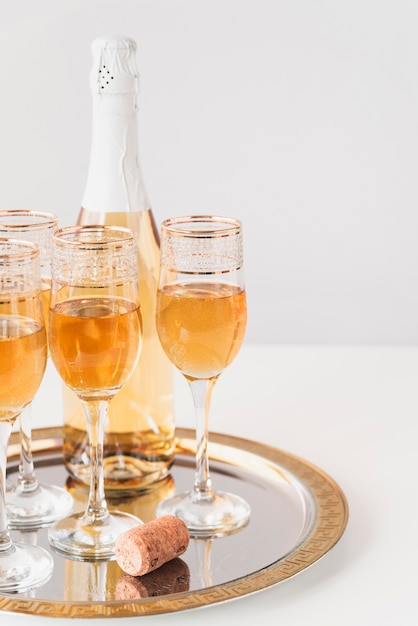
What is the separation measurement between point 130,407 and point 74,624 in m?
0.46

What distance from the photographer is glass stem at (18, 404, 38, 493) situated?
1527 millimetres

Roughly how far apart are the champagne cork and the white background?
5.94 ft

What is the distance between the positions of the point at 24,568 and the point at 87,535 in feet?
0.40

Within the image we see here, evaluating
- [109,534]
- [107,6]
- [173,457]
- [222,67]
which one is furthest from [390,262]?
[109,534]

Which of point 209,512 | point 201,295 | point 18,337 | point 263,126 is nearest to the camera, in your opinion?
point 18,337

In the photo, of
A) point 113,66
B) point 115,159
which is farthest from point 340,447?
point 113,66

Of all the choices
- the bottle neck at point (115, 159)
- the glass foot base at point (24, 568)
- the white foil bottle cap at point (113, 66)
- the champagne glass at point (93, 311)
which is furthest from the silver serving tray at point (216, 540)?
the white foil bottle cap at point (113, 66)

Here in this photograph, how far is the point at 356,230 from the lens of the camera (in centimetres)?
314

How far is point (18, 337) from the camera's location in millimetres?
1191

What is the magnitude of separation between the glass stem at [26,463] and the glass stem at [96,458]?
0.16m

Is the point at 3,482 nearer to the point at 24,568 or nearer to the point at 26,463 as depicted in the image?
the point at 24,568

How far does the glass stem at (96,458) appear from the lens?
4.41 feet

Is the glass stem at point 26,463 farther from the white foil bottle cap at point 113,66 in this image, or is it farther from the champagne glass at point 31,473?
the white foil bottle cap at point 113,66

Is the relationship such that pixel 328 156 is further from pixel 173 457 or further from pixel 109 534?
pixel 109 534
